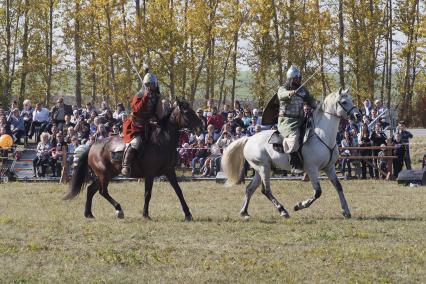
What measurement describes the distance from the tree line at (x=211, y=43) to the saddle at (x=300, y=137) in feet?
80.0

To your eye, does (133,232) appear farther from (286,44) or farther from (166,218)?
(286,44)

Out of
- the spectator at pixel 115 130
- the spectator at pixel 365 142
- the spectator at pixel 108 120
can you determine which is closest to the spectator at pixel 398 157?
the spectator at pixel 365 142

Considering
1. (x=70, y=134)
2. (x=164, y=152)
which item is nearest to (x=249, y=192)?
(x=164, y=152)

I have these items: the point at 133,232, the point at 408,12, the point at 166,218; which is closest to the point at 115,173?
the point at 166,218

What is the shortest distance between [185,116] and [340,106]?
104 inches

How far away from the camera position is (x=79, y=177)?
15.5 metres

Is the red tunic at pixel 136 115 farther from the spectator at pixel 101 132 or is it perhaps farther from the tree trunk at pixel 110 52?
the tree trunk at pixel 110 52

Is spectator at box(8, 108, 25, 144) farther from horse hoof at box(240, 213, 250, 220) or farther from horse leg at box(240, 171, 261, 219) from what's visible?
horse hoof at box(240, 213, 250, 220)

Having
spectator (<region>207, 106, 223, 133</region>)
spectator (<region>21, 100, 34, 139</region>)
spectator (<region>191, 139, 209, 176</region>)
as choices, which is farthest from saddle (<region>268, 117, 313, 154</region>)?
spectator (<region>21, 100, 34, 139</region>)

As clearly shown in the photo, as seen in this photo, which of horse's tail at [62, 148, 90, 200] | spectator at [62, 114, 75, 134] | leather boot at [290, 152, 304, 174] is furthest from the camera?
spectator at [62, 114, 75, 134]

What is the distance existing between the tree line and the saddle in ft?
80.0

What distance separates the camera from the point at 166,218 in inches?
585

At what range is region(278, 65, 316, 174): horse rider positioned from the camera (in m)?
14.7

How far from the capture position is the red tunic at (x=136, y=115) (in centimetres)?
1436
